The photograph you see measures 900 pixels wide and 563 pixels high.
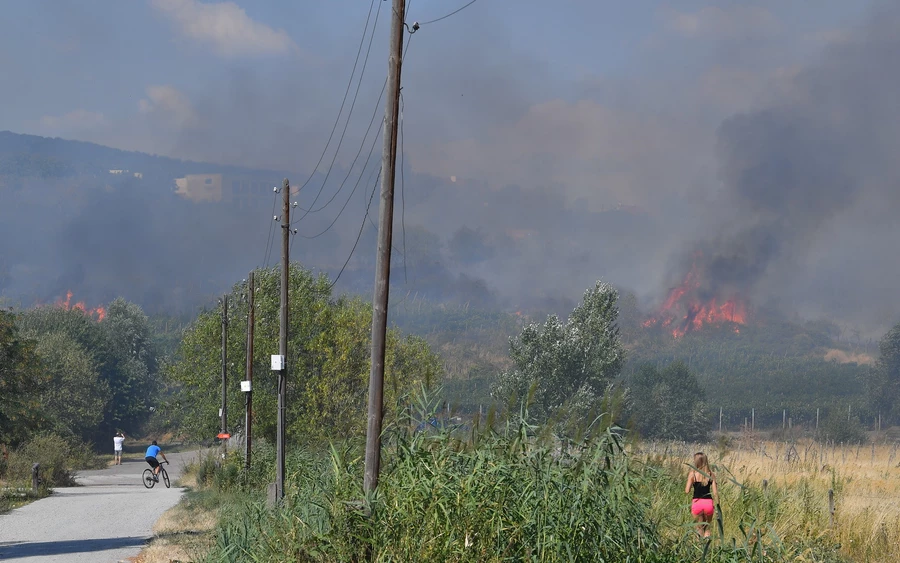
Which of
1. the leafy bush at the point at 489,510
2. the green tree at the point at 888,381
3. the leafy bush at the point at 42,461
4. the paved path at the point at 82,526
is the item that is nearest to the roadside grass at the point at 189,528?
the paved path at the point at 82,526

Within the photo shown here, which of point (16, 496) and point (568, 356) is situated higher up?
point (568, 356)

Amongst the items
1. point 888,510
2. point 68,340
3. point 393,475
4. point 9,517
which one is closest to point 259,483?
point 9,517

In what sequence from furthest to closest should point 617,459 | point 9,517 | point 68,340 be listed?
point 68,340 < point 9,517 < point 617,459

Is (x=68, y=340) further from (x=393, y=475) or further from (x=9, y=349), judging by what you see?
(x=393, y=475)

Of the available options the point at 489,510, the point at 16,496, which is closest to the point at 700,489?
the point at 489,510

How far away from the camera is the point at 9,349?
34.2m

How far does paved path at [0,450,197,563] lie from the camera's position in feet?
59.0

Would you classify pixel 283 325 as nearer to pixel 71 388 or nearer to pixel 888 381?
pixel 71 388

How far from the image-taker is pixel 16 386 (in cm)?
3447

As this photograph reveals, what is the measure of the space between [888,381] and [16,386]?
434ft

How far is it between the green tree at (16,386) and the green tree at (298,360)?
15190 mm

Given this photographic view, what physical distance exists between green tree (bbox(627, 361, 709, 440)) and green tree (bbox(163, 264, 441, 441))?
60018 millimetres

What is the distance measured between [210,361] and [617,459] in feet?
165

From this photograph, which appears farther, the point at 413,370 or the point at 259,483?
the point at 413,370
